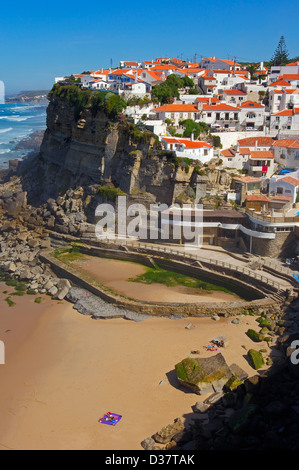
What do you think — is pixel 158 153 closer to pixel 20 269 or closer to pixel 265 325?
pixel 20 269

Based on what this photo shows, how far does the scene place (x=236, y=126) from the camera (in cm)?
4219

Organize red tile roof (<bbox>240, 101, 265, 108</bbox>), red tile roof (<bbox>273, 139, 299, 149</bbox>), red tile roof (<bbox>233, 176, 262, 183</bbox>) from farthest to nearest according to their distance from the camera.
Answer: red tile roof (<bbox>240, 101, 265, 108</bbox>), red tile roof (<bbox>273, 139, 299, 149</bbox>), red tile roof (<bbox>233, 176, 262, 183</bbox>)

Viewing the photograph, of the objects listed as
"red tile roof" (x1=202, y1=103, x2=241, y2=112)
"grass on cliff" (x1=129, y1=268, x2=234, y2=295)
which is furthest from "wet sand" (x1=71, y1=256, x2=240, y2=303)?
"red tile roof" (x1=202, y1=103, x2=241, y2=112)

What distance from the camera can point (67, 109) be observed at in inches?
1795

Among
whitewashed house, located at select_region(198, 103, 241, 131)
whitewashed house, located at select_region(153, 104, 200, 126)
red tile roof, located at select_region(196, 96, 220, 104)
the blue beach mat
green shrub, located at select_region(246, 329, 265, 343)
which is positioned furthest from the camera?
red tile roof, located at select_region(196, 96, 220, 104)

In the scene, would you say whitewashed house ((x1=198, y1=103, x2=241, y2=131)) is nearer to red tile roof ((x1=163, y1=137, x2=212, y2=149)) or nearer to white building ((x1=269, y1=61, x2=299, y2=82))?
red tile roof ((x1=163, y1=137, x2=212, y2=149))

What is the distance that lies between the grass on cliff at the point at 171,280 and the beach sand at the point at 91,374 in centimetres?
404

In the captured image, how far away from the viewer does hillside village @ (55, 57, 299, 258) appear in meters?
31.2

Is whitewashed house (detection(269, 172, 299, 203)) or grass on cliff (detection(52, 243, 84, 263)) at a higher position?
whitewashed house (detection(269, 172, 299, 203))

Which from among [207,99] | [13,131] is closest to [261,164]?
[207,99]

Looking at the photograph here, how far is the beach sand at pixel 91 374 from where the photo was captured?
1605 cm

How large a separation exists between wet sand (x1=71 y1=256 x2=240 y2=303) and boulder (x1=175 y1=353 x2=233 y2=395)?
24.1ft

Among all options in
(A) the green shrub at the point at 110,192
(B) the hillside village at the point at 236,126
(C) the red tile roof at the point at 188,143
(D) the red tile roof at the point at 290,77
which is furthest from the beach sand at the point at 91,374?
(D) the red tile roof at the point at 290,77

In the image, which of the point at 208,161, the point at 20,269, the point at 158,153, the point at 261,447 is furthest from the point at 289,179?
the point at 261,447
